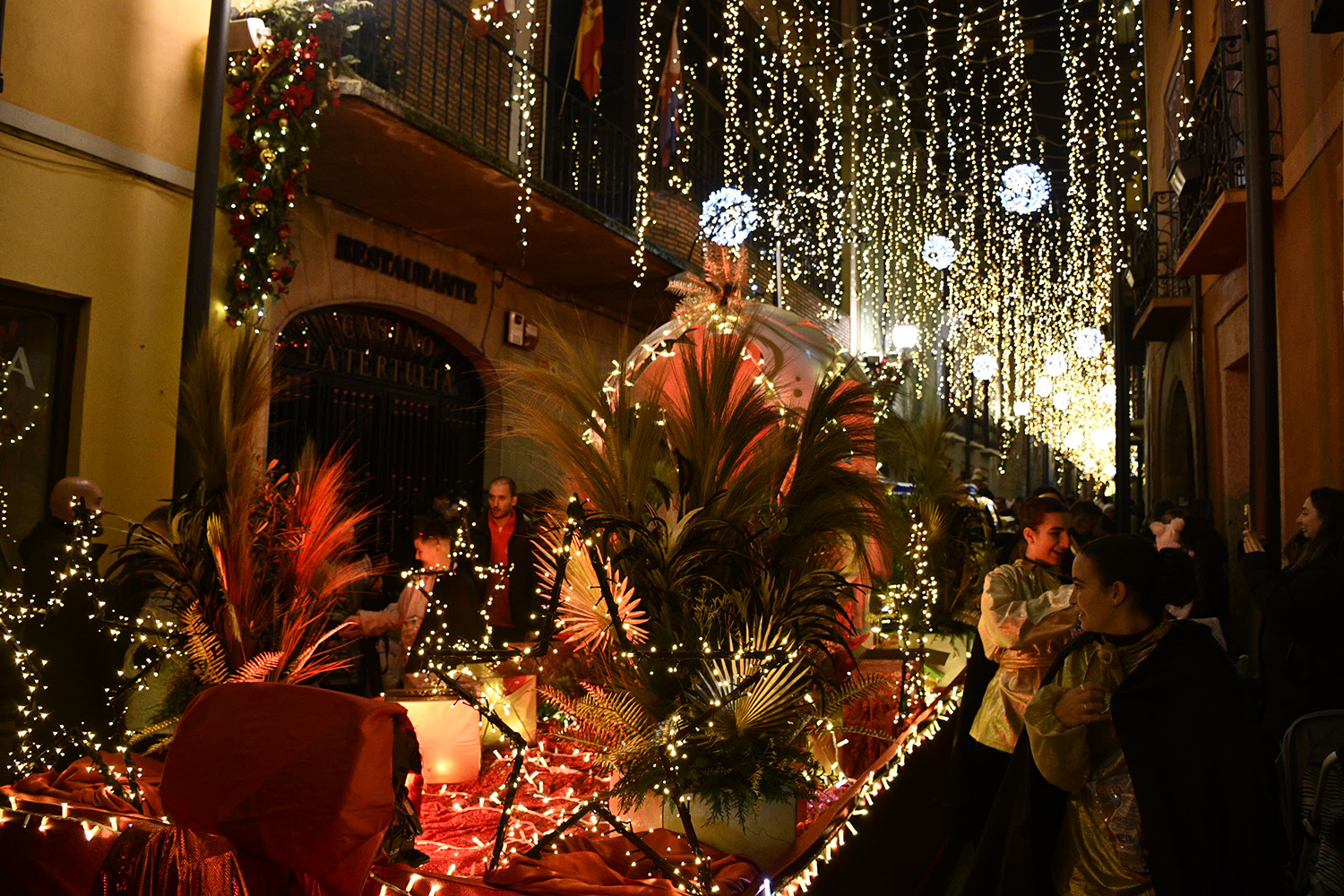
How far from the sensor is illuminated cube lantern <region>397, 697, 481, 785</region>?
3.44m

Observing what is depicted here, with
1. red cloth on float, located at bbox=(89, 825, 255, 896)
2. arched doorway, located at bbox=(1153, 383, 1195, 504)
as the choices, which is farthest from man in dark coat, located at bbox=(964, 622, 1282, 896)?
arched doorway, located at bbox=(1153, 383, 1195, 504)

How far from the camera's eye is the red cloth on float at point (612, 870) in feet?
7.86

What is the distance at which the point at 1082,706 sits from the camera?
94.0 inches

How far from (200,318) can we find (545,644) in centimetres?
357

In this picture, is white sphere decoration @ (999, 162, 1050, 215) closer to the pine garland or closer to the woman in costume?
the pine garland

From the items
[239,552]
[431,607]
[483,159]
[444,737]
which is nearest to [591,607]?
[444,737]

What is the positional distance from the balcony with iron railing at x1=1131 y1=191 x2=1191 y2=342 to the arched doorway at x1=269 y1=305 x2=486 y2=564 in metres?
7.88

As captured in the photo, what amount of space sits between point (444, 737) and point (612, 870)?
114cm

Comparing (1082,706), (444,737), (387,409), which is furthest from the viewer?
(387,409)

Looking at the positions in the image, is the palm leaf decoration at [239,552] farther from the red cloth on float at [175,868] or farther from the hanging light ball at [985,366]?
the hanging light ball at [985,366]

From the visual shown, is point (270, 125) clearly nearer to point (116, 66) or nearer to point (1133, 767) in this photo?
point (116, 66)

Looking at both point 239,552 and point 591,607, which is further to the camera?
point 239,552

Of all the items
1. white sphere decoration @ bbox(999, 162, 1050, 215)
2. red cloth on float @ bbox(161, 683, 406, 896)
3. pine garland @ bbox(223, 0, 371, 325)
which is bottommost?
red cloth on float @ bbox(161, 683, 406, 896)

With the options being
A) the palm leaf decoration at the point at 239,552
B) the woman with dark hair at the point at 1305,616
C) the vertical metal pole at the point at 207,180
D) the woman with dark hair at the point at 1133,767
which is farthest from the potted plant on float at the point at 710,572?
the vertical metal pole at the point at 207,180
